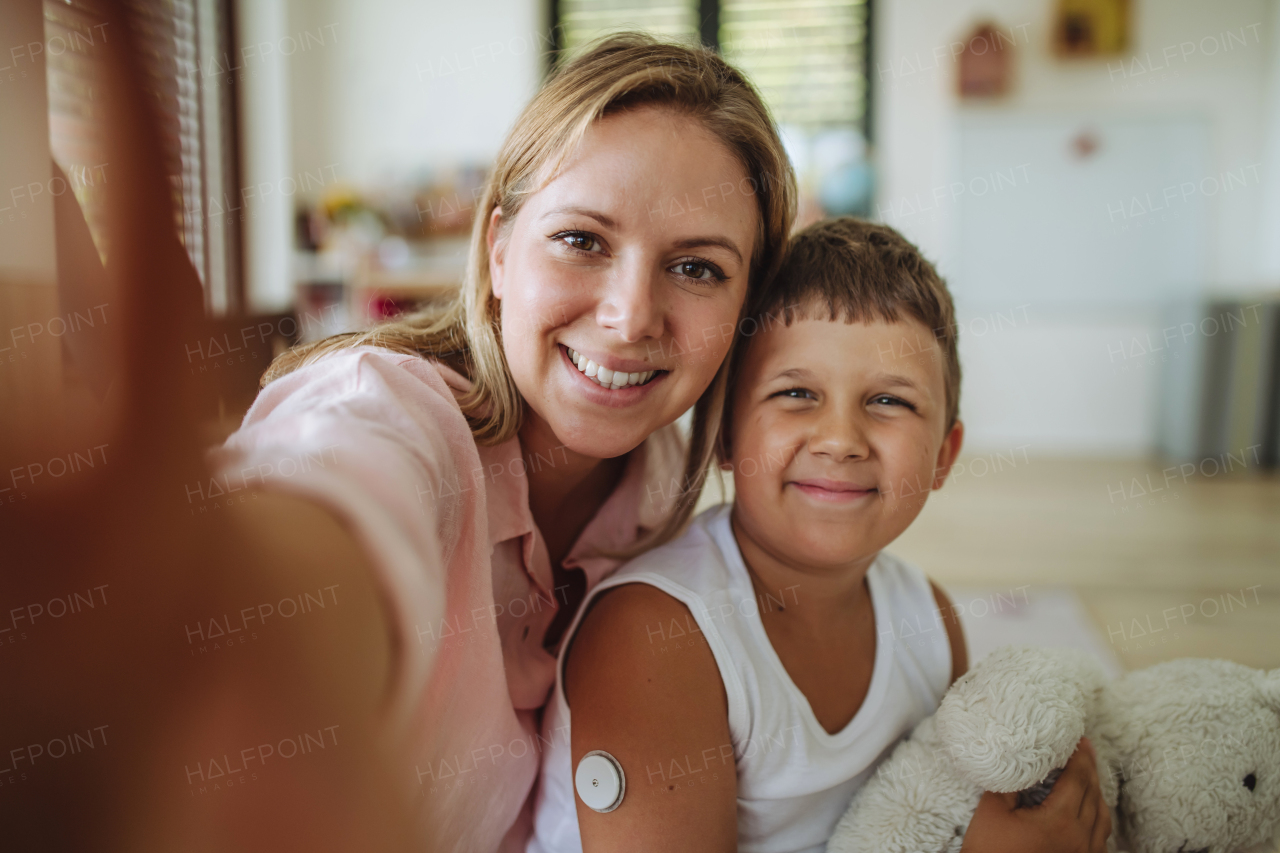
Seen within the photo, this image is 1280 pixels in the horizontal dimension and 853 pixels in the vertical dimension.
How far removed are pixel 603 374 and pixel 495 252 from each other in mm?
209

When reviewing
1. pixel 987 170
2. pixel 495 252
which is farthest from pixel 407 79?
pixel 495 252

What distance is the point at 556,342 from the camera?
77 cm

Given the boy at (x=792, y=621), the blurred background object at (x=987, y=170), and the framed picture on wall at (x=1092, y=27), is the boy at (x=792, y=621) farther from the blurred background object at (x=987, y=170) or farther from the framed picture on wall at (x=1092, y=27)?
the framed picture on wall at (x=1092, y=27)

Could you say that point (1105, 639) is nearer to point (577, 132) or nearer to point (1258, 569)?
point (1258, 569)

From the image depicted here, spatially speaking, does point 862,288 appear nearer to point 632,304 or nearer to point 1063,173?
point 632,304

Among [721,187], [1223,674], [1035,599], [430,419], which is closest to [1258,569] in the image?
[1035,599]

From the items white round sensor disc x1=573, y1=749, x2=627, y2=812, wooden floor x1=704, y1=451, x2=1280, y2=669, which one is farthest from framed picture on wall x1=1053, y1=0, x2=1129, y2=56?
white round sensor disc x1=573, y1=749, x2=627, y2=812

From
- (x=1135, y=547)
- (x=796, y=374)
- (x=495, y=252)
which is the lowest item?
(x=1135, y=547)

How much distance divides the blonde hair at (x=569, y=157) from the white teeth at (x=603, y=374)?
0.27ft

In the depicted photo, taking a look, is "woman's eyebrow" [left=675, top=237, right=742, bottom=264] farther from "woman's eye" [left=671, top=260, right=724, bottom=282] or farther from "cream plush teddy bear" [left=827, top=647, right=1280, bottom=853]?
"cream plush teddy bear" [left=827, top=647, right=1280, bottom=853]

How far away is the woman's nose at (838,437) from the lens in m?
0.75

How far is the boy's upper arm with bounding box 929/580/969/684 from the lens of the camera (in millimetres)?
959

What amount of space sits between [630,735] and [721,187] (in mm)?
492

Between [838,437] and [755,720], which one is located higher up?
[838,437]
